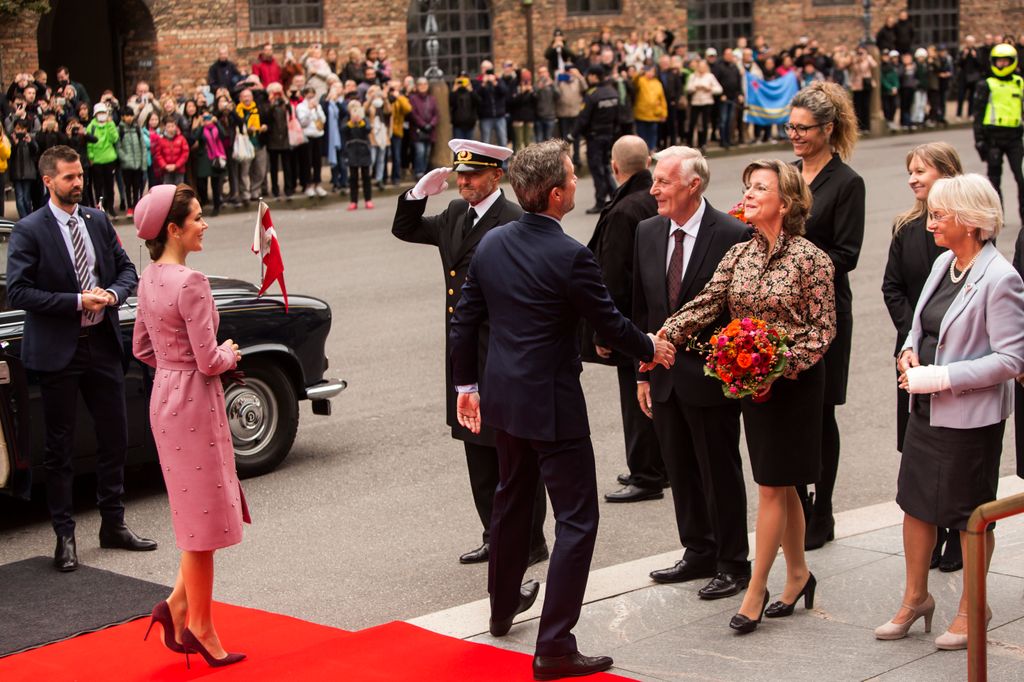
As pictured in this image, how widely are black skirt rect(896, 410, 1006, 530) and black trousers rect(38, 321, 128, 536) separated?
13.6ft

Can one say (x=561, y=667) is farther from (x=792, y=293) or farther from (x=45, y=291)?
(x=45, y=291)

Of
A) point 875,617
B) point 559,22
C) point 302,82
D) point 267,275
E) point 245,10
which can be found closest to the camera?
point 875,617

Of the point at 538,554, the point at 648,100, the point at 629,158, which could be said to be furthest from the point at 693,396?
the point at 648,100

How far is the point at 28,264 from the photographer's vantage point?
7.77m

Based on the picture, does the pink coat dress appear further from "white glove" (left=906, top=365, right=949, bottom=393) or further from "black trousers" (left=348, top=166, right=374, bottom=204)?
"black trousers" (left=348, top=166, right=374, bottom=204)

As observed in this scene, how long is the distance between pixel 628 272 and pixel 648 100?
2102 cm

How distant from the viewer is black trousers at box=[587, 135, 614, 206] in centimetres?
2339

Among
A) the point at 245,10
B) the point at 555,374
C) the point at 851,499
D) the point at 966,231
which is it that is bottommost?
the point at 851,499

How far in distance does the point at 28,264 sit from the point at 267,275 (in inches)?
48.7

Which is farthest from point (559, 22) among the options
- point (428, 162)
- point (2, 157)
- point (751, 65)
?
point (2, 157)

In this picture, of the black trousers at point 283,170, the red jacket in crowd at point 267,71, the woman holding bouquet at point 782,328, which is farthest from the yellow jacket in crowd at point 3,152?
the woman holding bouquet at point 782,328

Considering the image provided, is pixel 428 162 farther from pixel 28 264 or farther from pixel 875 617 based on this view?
pixel 875 617

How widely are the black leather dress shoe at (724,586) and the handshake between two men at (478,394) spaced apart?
3.47 ft

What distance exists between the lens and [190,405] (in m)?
6.09
